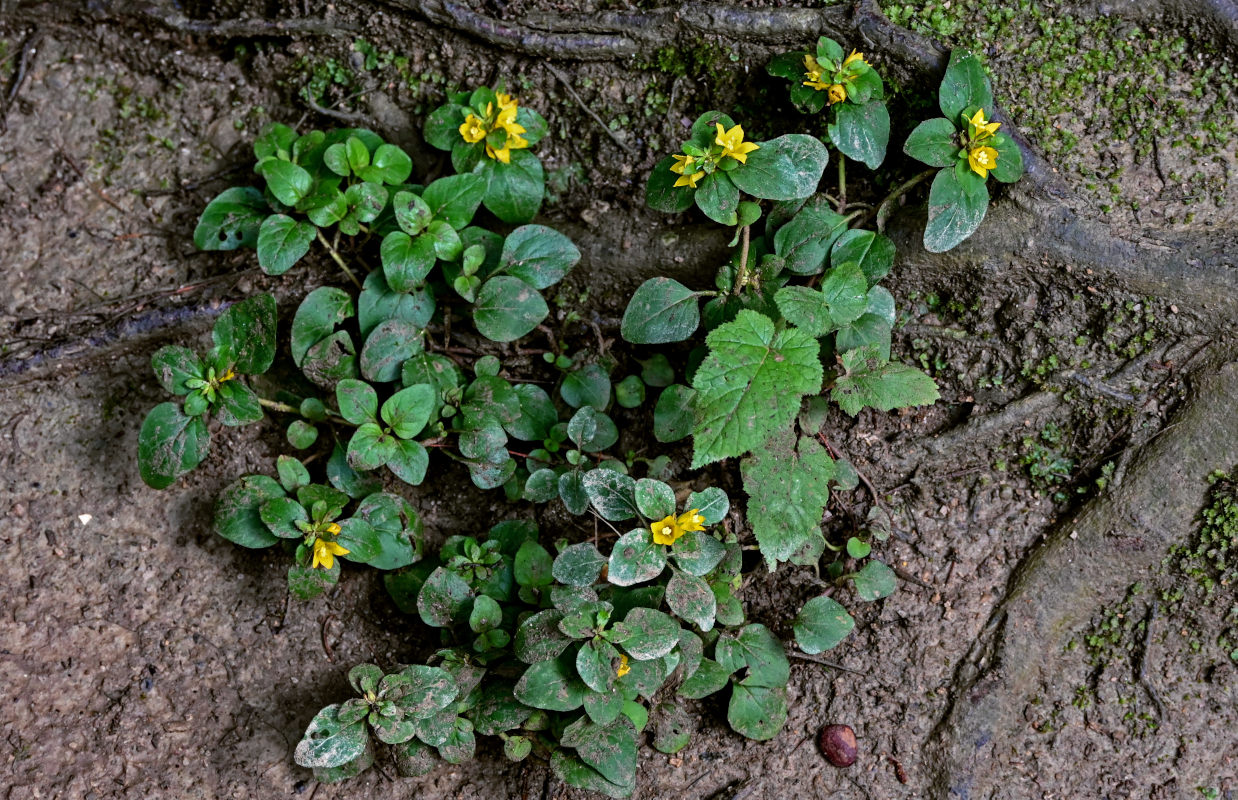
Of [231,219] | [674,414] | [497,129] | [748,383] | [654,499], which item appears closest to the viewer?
[748,383]

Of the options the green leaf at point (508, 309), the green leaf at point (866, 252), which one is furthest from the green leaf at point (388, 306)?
the green leaf at point (866, 252)

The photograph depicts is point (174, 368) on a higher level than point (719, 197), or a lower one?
lower

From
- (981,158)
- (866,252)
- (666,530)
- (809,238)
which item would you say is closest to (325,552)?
(666,530)

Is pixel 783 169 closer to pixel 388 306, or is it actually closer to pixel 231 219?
pixel 388 306

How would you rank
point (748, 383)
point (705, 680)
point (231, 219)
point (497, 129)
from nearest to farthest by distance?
point (748, 383) → point (705, 680) → point (497, 129) → point (231, 219)

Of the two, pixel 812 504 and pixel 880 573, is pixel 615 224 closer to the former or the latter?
pixel 812 504

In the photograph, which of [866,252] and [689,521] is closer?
[689,521]

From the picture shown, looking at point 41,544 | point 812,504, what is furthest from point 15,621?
point 812,504

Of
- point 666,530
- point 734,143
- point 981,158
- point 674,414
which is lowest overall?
point 666,530
